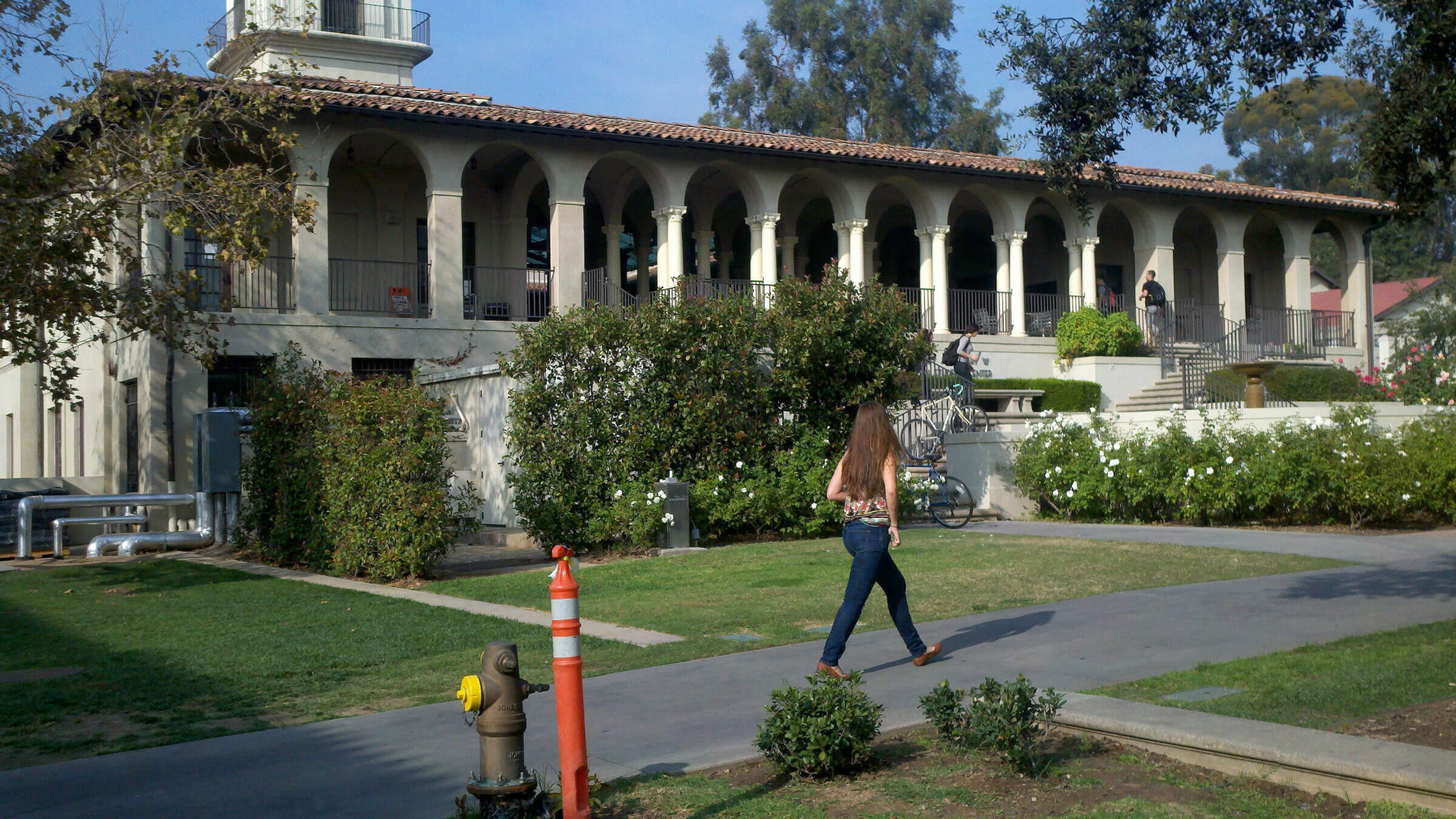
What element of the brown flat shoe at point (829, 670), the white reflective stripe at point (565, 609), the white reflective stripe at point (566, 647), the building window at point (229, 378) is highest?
the building window at point (229, 378)

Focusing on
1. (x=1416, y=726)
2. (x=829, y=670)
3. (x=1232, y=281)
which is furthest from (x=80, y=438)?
(x=1232, y=281)

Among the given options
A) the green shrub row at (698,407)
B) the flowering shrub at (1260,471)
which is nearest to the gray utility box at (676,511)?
the green shrub row at (698,407)

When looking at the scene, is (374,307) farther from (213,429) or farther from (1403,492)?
(1403,492)

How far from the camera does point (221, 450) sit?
1780 centimetres

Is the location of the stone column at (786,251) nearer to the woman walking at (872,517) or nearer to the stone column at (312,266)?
the stone column at (312,266)

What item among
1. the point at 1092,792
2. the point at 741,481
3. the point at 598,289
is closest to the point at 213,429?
the point at 741,481

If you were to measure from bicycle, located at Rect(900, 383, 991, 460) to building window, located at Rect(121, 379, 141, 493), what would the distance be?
13.4 m

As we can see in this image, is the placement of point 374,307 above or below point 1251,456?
above

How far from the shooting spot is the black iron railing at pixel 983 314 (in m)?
30.9

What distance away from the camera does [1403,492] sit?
15.0 metres

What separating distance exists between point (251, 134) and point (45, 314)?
12153 millimetres

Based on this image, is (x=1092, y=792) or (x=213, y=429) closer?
(x=1092, y=792)

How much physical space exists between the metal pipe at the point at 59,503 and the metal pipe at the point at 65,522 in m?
0.24

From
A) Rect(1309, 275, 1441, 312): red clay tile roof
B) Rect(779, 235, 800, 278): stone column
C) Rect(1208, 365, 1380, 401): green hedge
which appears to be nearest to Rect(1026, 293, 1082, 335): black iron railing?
Answer: Rect(1208, 365, 1380, 401): green hedge
